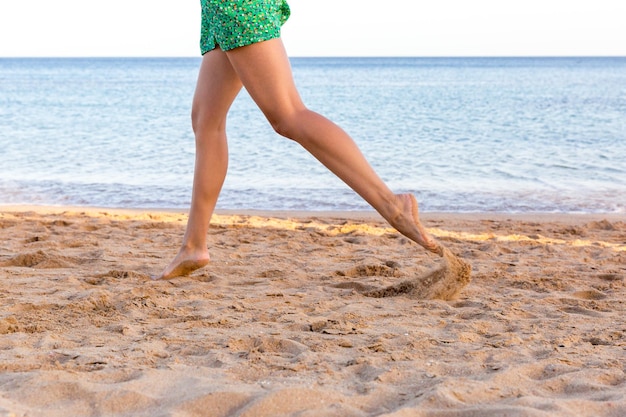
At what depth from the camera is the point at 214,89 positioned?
3199 millimetres

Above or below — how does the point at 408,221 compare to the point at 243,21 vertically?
below

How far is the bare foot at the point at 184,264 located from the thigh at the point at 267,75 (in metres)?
0.96

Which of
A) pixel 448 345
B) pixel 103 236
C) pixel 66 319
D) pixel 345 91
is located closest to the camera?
pixel 448 345

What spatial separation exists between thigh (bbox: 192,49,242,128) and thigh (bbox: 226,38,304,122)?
11.5 inches

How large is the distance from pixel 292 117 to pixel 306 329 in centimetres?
80

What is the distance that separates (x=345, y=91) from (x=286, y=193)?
2936 cm

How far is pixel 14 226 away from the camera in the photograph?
5371 millimetres

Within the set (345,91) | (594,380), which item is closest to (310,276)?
(594,380)

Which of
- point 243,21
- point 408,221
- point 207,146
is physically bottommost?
point 408,221

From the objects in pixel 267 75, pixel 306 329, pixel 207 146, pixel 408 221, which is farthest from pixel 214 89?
pixel 306 329

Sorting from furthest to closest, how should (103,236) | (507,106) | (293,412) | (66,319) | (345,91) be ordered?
(345,91)
(507,106)
(103,236)
(66,319)
(293,412)

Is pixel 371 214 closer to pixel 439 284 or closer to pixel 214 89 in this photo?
pixel 439 284

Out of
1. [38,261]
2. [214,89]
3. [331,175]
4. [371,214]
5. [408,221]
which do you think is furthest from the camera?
[331,175]

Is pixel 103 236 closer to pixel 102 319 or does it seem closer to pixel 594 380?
pixel 102 319
